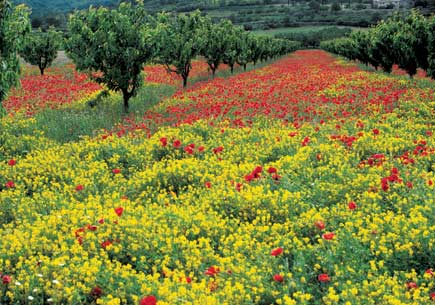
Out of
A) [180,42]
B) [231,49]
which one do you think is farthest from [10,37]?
[231,49]

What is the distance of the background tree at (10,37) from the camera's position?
9.95m

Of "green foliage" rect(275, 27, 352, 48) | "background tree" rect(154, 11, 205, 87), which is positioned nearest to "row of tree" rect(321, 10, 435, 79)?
"background tree" rect(154, 11, 205, 87)

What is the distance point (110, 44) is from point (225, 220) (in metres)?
12.3

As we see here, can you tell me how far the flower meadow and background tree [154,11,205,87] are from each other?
1480 cm

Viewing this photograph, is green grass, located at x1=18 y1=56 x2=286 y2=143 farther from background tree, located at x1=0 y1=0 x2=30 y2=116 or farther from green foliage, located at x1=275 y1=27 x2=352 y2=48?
green foliage, located at x1=275 y1=27 x2=352 y2=48

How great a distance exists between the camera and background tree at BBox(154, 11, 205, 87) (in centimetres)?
2629

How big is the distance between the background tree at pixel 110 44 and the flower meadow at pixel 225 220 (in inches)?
235

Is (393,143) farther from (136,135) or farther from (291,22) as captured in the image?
(291,22)

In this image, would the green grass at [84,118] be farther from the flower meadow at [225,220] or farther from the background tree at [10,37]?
the background tree at [10,37]

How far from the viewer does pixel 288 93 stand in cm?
2047

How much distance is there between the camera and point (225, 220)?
6613 millimetres

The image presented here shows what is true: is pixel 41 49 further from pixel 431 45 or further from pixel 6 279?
pixel 6 279

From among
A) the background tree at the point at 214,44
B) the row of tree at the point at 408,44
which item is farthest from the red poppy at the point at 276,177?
the background tree at the point at 214,44

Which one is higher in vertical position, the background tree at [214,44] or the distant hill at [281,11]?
the distant hill at [281,11]
